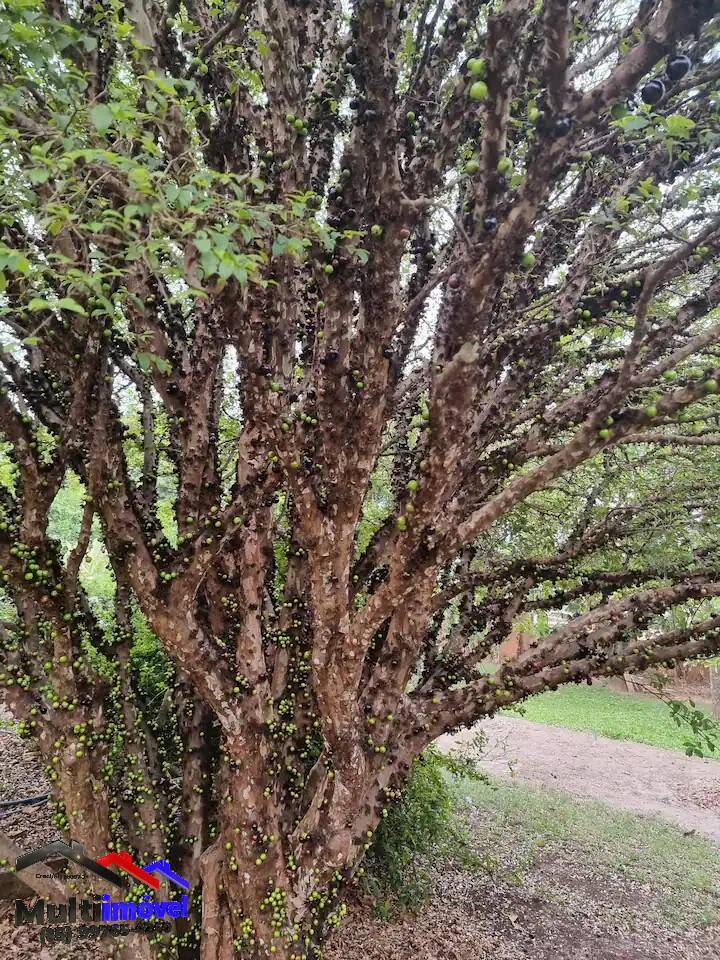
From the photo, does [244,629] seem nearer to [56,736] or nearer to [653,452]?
[56,736]

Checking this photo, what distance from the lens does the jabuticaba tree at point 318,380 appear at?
114 inches

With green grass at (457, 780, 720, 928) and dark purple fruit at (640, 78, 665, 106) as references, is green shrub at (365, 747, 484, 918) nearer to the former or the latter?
green grass at (457, 780, 720, 928)

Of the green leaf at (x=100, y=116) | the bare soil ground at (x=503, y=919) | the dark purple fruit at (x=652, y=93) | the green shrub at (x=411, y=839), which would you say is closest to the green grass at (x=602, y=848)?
the bare soil ground at (x=503, y=919)

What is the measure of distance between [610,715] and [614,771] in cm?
598

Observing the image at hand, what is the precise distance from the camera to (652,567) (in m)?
5.09

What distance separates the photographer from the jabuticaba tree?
2895mm

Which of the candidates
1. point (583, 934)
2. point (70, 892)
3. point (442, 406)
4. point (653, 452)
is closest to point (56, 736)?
point (70, 892)

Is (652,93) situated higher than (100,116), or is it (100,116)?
(652,93)

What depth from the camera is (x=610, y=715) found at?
735 inches

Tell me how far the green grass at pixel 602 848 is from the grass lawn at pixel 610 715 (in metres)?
4.20

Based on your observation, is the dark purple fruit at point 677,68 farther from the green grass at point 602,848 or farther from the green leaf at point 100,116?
the green grass at point 602,848

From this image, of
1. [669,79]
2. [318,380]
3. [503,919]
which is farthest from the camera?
[503,919]

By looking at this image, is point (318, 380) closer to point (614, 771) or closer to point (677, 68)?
point (677, 68)

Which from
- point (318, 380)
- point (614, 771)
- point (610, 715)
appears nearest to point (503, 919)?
point (318, 380)
